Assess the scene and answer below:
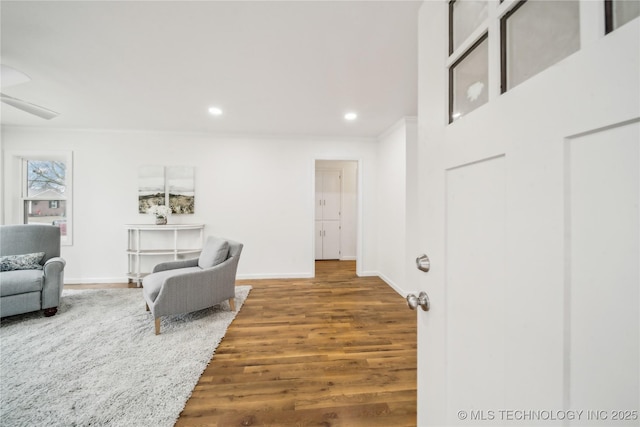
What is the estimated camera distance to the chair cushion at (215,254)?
2.57m

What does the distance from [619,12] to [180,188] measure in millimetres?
4317

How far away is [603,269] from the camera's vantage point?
378mm

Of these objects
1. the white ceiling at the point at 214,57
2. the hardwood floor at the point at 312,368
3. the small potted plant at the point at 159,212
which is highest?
the white ceiling at the point at 214,57

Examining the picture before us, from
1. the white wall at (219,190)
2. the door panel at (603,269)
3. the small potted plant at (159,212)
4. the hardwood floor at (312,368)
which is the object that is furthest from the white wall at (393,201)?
the small potted plant at (159,212)

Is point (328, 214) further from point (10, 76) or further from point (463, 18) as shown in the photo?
point (463, 18)

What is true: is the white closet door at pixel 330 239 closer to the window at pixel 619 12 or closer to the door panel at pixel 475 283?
the door panel at pixel 475 283

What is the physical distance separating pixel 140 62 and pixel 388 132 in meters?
3.02

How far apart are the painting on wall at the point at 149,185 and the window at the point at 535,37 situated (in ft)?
14.1

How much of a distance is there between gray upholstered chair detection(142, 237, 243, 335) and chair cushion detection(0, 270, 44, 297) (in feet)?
3.38

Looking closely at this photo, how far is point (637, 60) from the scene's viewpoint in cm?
33

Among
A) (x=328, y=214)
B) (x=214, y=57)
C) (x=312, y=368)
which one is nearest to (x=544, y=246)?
(x=312, y=368)

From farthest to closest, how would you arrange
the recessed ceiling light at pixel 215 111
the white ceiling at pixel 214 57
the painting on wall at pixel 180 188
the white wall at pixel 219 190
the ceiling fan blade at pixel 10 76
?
the painting on wall at pixel 180 188 < the white wall at pixel 219 190 < the recessed ceiling light at pixel 215 111 < the ceiling fan blade at pixel 10 76 < the white ceiling at pixel 214 57

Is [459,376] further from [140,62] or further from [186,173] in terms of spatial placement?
[186,173]

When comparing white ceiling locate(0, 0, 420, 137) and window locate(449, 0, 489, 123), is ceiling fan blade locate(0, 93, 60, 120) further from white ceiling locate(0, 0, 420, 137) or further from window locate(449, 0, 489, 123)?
window locate(449, 0, 489, 123)
